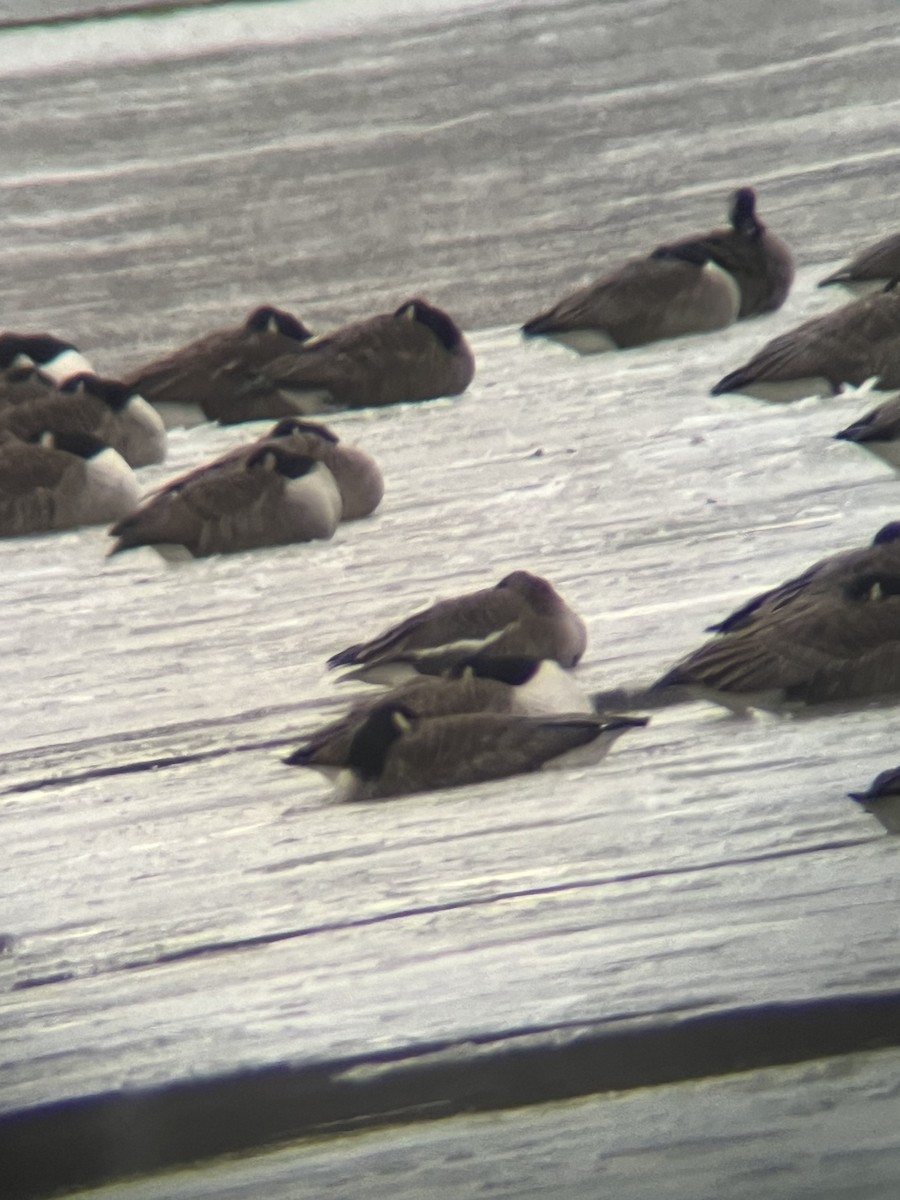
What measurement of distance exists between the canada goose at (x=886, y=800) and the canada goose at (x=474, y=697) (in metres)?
0.39

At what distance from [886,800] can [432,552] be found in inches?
42.1

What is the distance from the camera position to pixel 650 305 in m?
3.44

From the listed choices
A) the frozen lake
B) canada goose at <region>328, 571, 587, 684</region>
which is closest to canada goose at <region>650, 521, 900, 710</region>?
the frozen lake

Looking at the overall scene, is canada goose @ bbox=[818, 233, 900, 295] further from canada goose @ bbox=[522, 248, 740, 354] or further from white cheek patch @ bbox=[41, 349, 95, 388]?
white cheek patch @ bbox=[41, 349, 95, 388]

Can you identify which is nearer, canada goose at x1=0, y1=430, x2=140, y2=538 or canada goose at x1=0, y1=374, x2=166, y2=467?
canada goose at x1=0, y1=430, x2=140, y2=538

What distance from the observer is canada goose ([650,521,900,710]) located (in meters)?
1.94

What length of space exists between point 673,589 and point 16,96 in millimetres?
2484

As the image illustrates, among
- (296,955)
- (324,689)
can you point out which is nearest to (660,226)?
(324,689)

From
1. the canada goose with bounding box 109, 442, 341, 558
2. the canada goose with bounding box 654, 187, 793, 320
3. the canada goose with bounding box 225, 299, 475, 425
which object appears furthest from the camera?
the canada goose with bounding box 654, 187, 793, 320

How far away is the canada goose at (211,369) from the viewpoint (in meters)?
3.40

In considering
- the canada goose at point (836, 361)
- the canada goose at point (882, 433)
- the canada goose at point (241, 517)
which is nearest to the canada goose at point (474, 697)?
the canada goose at point (241, 517)

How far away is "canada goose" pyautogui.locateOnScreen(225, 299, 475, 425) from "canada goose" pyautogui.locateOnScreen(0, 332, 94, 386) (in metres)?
0.50

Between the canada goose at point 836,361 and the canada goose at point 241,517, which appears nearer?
the canada goose at point 241,517

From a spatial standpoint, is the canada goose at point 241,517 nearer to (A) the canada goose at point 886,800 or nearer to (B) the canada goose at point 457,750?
(B) the canada goose at point 457,750
